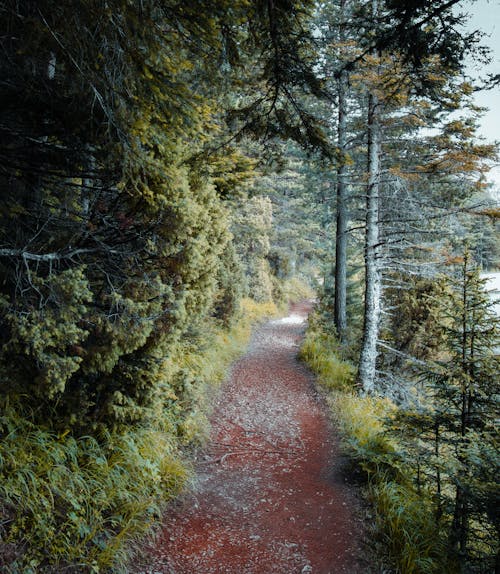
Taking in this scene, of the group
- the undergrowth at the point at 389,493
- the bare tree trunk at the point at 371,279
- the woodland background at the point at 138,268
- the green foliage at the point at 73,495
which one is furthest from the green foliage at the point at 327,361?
the green foliage at the point at 73,495

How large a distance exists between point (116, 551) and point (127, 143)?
3858mm

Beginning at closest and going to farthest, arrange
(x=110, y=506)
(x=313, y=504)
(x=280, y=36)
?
(x=280, y=36)
(x=110, y=506)
(x=313, y=504)

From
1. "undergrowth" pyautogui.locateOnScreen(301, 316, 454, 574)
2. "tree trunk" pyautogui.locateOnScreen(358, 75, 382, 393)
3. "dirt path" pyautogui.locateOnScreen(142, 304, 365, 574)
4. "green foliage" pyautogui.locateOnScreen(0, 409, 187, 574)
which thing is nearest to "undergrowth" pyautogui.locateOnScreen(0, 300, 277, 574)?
"green foliage" pyautogui.locateOnScreen(0, 409, 187, 574)

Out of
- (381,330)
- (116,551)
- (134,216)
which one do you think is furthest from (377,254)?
(116,551)

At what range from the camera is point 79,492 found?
12.5 ft

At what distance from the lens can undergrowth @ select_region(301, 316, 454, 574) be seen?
13.3ft

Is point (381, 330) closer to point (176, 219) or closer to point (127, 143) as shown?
point (176, 219)

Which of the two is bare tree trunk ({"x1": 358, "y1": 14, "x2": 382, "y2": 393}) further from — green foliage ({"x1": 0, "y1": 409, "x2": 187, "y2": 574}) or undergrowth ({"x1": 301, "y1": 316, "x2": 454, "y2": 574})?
green foliage ({"x1": 0, "y1": 409, "x2": 187, "y2": 574})

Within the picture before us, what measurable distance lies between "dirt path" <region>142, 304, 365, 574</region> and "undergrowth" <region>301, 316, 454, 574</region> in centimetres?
35

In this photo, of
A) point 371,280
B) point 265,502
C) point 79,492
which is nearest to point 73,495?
point 79,492

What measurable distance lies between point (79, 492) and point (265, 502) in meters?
2.60

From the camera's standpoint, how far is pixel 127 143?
11.2ft

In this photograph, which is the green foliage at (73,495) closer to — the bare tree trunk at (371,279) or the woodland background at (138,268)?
the woodland background at (138,268)

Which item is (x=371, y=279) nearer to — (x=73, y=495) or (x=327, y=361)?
(x=327, y=361)
